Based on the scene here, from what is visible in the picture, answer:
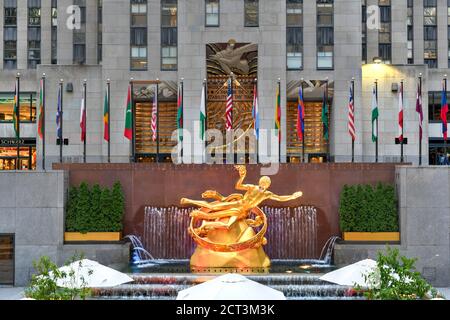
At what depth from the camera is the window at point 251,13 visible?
43.4 m

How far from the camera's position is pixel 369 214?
2769 cm

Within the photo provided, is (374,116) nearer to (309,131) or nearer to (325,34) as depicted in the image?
(325,34)

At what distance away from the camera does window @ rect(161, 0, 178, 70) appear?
4478cm

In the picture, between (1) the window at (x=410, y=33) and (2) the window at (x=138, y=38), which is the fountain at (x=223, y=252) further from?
(1) the window at (x=410, y=33)

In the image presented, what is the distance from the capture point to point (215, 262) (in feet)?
83.7

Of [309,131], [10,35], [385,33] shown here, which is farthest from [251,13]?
[10,35]

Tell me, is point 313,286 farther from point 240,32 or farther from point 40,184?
point 240,32

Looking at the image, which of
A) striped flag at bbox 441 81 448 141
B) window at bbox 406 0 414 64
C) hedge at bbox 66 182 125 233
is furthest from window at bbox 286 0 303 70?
window at bbox 406 0 414 64

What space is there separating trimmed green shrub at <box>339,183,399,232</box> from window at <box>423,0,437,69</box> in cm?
4064

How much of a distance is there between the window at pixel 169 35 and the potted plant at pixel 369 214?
814 inches

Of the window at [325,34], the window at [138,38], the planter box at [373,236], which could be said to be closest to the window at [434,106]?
the window at [325,34]

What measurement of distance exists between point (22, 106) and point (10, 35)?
12883mm
